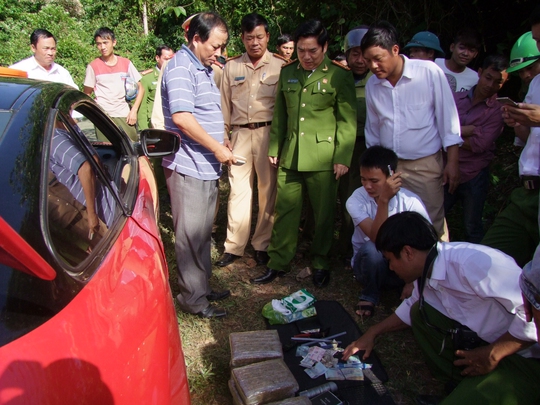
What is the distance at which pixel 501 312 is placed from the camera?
2148 millimetres

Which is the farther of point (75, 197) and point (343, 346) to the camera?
point (343, 346)

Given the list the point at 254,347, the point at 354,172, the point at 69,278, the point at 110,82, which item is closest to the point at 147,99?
the point at 110,82

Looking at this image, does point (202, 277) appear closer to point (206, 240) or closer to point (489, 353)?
point (206, 240)

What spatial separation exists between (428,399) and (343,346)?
23.2 inches

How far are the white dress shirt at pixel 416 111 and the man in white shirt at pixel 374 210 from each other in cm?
23

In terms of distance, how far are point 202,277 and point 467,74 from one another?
268cm

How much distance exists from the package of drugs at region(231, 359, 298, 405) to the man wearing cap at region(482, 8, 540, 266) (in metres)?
1.44

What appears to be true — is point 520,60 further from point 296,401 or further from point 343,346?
point 296,401

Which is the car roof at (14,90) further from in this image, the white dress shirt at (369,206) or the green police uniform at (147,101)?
the green police uniform at (147,101)

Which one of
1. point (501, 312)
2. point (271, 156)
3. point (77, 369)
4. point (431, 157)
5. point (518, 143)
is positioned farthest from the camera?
point (271, 156)

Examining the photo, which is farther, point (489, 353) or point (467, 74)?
point (467, 74)

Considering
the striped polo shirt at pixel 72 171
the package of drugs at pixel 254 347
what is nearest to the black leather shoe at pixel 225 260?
the package of drugs at pixel 254 347

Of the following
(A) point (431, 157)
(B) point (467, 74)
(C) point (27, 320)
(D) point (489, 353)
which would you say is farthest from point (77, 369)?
(B) point (467, 74)

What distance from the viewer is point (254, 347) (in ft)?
8.38
